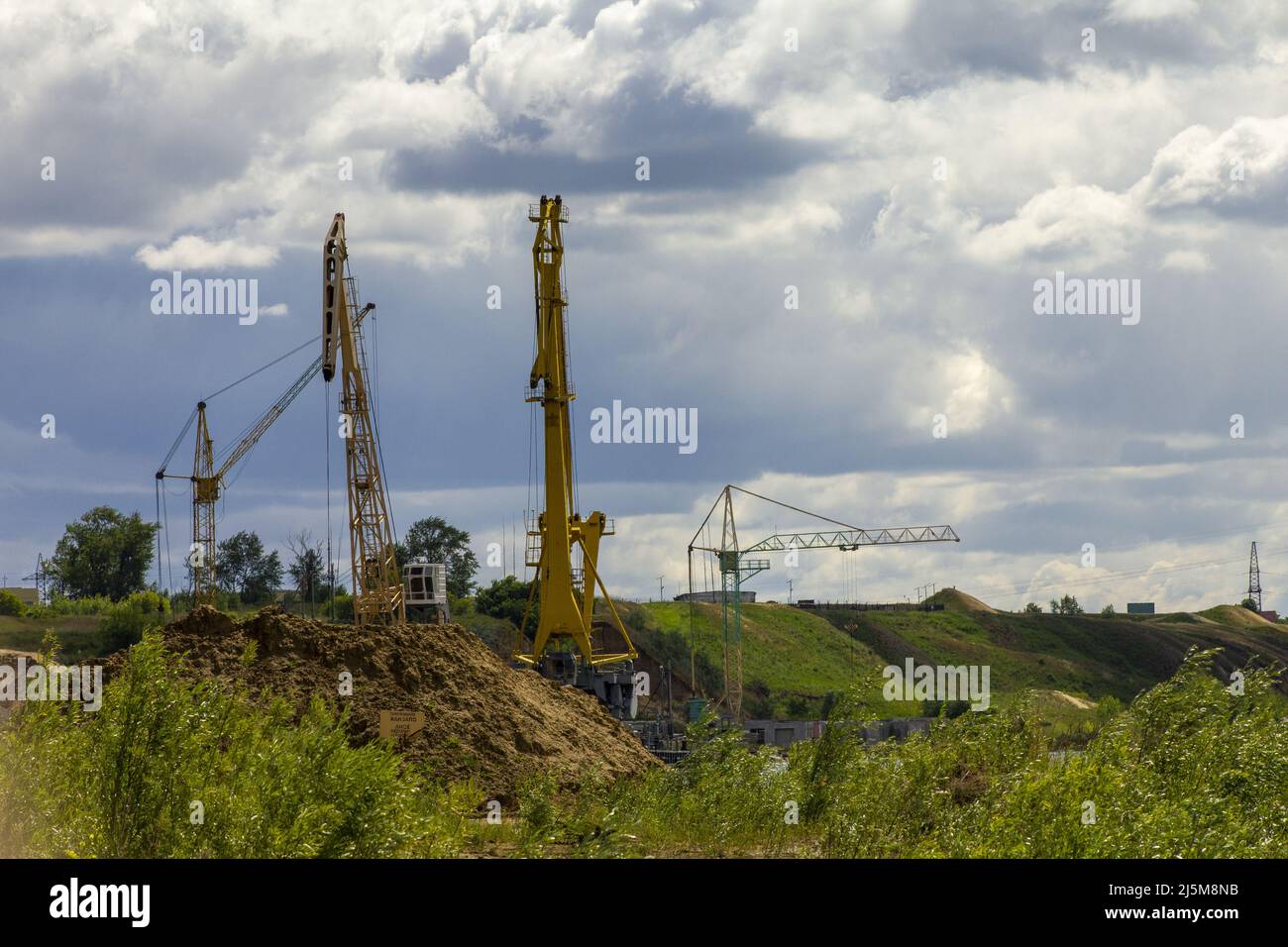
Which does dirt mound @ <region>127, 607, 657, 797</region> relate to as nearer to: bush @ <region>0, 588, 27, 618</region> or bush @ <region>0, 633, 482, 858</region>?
bush @ <region>0, 633, 482, 858</region>

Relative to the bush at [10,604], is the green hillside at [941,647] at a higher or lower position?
lower

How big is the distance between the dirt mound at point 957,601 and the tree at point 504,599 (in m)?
77.8

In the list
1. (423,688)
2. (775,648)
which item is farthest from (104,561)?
(423,688)

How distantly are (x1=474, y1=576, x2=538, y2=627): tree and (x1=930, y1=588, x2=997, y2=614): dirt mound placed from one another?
77.8 metres

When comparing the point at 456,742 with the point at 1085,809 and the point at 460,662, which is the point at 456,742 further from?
the point at 1085,809

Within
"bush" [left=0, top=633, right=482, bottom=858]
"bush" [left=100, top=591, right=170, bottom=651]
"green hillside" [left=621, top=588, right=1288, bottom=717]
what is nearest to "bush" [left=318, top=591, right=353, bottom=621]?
"bush" [left=100, top=591, right=170, bottom=651]

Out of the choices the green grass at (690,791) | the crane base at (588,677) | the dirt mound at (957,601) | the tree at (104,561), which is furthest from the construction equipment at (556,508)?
the dirt mound at (957,601)

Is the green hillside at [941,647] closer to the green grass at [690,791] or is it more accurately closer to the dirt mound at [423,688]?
the dirt mound at [423,688]

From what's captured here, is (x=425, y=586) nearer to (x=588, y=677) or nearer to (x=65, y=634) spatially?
(x=588, y=677)

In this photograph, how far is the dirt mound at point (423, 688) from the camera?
1615 inches

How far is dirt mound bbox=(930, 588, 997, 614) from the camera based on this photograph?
629 feet

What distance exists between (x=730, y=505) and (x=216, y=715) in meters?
87.3
